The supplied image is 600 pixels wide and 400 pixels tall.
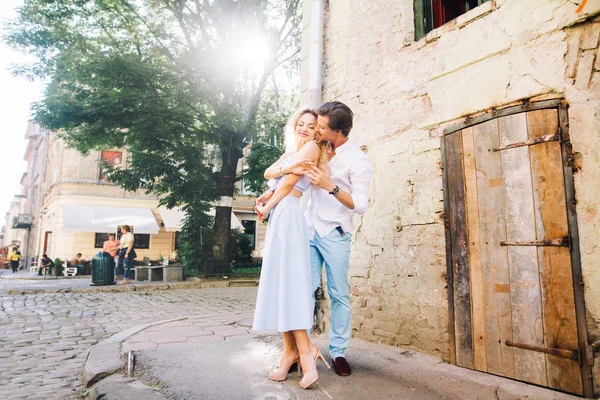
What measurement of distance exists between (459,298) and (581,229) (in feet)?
3.51

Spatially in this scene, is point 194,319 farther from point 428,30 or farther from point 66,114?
point 66,114

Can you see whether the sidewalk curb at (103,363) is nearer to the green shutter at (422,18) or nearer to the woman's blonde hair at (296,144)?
the woman's blonde hair at (296,144)

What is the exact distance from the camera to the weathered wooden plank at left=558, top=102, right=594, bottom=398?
2.49m

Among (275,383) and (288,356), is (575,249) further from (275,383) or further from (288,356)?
(275,383)

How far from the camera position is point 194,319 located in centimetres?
571

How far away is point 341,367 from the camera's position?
287 centimetres

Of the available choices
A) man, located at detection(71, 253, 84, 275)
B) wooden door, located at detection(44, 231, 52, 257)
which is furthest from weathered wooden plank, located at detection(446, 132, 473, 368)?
wooden door, located at detection(44, 231, 52, 257)

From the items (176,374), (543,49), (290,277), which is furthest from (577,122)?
(176,374)

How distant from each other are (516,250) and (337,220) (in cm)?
139

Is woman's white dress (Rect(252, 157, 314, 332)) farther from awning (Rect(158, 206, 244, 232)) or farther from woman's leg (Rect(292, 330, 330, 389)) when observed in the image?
awning (Rect(158, 206, 244, 232))

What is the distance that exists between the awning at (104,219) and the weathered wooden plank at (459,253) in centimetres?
1950

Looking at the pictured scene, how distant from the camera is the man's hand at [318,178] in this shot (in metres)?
2.69

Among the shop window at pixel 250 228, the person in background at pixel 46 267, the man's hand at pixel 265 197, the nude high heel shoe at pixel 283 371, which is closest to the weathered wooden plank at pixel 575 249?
the nude high heel shoe at pixel 283 371

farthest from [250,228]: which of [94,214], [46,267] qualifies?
[46,267]
